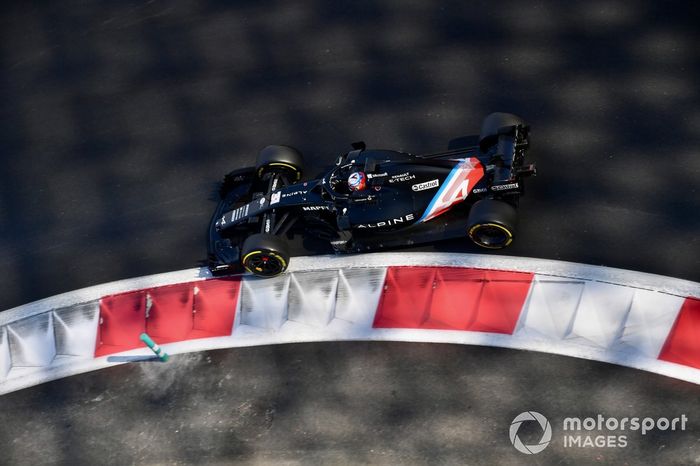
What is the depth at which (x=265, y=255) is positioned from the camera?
11.2 meters

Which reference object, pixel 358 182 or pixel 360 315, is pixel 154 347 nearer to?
pixel 360 315

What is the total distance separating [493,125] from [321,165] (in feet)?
10.5

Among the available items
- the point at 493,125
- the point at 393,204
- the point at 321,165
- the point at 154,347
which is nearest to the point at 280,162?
the point at 321,165

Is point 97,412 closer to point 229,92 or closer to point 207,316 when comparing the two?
point 207,316

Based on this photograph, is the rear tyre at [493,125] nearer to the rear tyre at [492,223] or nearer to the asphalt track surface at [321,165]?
the asphalt track surface at [321,165]

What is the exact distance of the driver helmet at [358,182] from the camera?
11070mm

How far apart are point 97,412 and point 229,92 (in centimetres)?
675

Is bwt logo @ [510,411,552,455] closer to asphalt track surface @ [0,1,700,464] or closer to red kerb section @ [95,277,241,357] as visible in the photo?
asphalt track surface @ [0,1,700,464]

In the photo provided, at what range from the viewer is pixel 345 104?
13.9 m

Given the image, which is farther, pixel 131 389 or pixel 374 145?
pixel 374 145

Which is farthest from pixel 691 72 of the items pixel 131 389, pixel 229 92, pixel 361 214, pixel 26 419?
pixel 26 419

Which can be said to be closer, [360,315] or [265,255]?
[360,315]

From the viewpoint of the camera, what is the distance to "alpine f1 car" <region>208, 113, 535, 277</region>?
10.8 meters

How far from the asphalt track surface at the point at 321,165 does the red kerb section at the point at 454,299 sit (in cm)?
43
